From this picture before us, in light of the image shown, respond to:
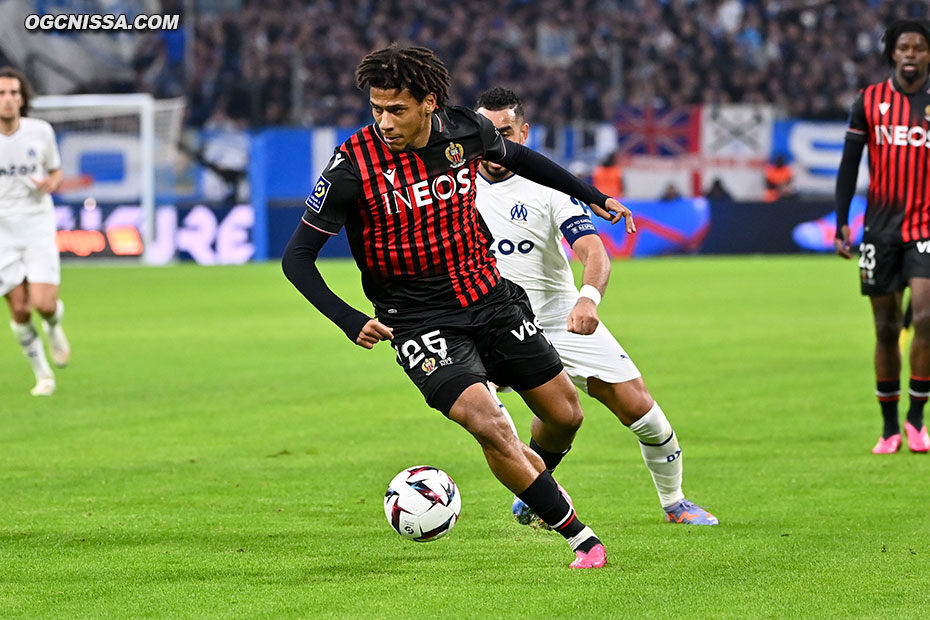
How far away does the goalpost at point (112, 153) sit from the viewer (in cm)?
2736

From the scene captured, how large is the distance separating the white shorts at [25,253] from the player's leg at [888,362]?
6.45m

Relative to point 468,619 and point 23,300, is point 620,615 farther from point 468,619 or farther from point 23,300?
point 23,300

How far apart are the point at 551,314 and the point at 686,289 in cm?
1480

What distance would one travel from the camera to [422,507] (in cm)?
546

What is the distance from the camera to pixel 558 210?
643 centimetres

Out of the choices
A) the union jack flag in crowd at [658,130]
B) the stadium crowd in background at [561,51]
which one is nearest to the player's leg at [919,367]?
the union jack flag in crowd at [658,130]

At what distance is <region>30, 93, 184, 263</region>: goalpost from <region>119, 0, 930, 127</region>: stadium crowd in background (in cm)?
395

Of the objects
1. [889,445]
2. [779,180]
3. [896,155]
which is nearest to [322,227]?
[896,155]

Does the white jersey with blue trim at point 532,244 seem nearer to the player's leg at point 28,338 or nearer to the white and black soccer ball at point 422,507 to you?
the white and black soccer ball at point 422,507

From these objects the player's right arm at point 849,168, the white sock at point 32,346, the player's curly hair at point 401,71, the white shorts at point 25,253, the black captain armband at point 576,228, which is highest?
the player's curly hair at point 401,71

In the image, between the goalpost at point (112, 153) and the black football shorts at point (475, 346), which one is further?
the goalpost at point (112, 153)

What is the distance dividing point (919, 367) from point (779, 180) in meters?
22.0

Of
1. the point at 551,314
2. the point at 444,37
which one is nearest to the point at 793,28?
the point at 444,37

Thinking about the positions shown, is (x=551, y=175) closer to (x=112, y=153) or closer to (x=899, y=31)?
(x=899, y=31)
